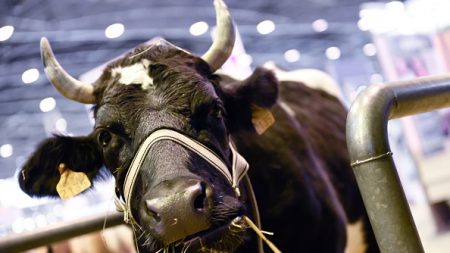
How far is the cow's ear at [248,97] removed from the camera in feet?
7.71

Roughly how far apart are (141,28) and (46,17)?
264 cm

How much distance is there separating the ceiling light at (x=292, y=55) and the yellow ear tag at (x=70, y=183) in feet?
57.1

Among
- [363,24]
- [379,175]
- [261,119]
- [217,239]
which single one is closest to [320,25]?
[363,24]

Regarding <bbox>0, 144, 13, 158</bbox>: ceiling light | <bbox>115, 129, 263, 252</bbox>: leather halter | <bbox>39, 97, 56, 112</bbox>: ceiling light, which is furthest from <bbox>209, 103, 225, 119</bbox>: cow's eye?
<bbox>0, 144, 13, 158</bbox>: ceiling light

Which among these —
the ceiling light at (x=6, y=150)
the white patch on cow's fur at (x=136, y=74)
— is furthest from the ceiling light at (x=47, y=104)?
the white patch on cow's fur at (x=136, y=74)

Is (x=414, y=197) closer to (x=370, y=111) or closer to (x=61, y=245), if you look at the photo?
(x=61, y=245)

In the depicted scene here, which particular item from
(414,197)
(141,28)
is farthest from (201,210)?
(141,28)

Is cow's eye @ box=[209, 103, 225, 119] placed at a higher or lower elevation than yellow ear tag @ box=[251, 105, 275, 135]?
higher

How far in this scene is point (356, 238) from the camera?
313 cm

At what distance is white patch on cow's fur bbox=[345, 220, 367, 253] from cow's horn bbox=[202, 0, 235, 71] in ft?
4.20

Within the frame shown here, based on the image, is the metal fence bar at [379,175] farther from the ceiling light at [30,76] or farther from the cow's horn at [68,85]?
the ceiling light at [30,76]

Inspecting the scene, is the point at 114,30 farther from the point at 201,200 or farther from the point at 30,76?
the point at 201,200

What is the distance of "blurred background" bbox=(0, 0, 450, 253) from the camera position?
666cm

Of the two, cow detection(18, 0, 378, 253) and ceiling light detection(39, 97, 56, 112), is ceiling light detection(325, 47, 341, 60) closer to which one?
ceiling light detection(39, 97, 56, 112)
